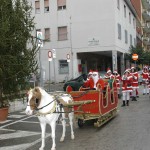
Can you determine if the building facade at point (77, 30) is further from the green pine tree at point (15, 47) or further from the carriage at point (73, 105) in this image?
the carriage at point (73, 105)

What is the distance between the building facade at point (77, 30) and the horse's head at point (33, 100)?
29918 mm

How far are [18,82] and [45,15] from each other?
2995 centimetres

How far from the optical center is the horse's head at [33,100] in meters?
8.18

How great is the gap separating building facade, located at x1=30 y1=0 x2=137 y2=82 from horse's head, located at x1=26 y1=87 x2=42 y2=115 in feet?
98.2

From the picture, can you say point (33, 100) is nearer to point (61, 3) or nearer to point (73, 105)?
point (73, 105)

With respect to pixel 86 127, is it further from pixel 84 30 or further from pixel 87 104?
pixel 84 30

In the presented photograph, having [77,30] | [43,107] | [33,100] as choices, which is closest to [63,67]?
[77,30]

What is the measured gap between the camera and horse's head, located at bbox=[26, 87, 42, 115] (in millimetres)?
8180

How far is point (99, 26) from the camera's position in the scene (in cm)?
4003

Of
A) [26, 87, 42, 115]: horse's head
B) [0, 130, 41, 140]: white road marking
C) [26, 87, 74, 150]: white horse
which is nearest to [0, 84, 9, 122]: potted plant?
Answer: [0, 130, 41, 140]: white road marking

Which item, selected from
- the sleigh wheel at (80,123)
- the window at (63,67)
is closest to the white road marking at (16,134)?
the sleigh wheel at (80,123)

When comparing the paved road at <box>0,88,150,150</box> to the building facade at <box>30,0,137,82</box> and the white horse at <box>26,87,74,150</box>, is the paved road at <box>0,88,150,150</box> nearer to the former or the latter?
the white horse at <box>26,87,74,150</box>

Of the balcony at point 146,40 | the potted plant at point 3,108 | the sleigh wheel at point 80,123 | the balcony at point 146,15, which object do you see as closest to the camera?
the sleigh wheel at point 80,123

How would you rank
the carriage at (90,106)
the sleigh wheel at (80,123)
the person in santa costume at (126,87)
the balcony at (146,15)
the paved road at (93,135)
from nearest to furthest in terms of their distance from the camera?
the paved road at (93,135) < the carriage at (90,106) < the sleigh wheel at (80,123) < the person in santa costume at (126,87) < the balcony at (146,15)
